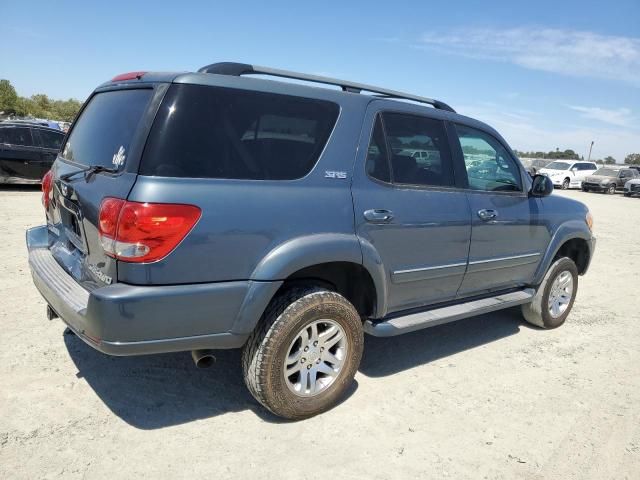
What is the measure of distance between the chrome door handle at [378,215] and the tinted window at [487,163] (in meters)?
1.04

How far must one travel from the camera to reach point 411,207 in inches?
132

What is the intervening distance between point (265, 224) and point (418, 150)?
4.86ft

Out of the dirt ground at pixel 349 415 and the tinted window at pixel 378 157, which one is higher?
the tinted window at pixel 378 157

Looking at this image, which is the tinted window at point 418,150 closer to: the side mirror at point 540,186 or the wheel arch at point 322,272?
the wheel arch at point 322,272

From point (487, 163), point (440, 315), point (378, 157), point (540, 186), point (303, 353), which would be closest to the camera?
point (303, 353)

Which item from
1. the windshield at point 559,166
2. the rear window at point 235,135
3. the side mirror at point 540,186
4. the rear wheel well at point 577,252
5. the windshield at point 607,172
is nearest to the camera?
the rear window at point 235,135

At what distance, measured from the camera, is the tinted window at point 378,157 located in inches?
126

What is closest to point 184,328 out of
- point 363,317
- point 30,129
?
point 363,317

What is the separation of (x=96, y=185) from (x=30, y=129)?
1095cm

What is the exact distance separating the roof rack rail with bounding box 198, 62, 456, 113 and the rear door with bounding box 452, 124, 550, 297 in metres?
0.35

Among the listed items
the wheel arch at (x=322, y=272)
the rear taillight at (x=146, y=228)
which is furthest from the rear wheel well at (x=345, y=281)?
the rear taillight at (x=146, y=228)

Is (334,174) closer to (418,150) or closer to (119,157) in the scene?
(418,150)

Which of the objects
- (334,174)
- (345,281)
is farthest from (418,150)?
(345,281)

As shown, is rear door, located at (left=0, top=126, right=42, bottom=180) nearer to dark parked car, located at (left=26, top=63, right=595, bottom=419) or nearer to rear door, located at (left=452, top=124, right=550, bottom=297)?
dark parked car, located at (left=26, top=63, right=595, bottom=419)
